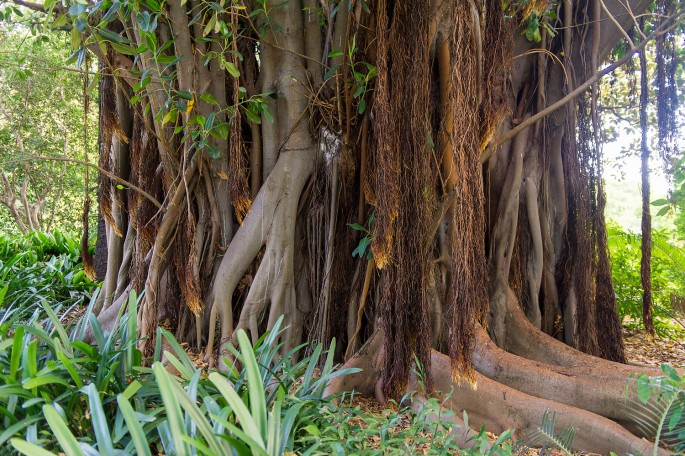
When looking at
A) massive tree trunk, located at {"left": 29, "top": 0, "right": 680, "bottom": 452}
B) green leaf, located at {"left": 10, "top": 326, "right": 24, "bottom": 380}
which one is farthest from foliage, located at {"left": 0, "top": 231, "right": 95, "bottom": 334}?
green leaf, located at {"left": 10, "top": 326, "right": 24, "bottom": 380}

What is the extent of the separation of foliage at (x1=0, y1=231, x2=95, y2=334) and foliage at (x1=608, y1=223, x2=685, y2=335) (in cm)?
458

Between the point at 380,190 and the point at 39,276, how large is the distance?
3659mm

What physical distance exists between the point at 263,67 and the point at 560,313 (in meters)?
2.58

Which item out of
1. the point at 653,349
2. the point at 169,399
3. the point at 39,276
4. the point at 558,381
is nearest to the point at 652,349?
the point at 653,349

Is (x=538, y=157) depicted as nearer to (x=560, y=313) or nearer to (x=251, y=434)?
(x=560, y=313)

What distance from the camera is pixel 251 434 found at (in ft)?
5.10

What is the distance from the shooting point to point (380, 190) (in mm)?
2822

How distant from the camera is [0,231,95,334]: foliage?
4.46 metres

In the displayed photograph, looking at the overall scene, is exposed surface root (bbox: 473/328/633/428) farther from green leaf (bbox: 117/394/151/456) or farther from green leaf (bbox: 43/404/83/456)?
green leaf (bbox: 43/404/83/456)

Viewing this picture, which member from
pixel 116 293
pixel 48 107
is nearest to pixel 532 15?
pixel 116 293

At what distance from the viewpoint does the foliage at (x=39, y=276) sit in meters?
4.46

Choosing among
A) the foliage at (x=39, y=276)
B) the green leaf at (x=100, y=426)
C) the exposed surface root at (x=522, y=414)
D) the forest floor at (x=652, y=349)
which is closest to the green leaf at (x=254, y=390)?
the green leaf at (x=100, y=426)

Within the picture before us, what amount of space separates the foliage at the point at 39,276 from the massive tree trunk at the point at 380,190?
98 centimetres

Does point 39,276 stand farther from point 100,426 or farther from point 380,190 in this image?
point 100,426
